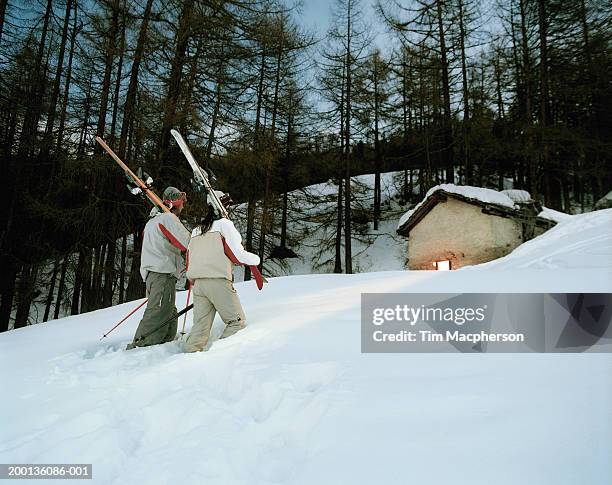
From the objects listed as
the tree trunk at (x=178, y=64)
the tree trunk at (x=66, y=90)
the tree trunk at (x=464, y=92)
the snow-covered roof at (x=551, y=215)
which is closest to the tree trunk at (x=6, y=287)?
the tree trunk at (x=66, y=90)

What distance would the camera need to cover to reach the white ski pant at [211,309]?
3789 millimetres

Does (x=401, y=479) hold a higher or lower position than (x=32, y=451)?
higher

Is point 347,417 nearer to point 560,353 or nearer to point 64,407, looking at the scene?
point 560,353

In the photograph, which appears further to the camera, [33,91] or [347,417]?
[33,91]

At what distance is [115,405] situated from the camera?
2396 millimetres

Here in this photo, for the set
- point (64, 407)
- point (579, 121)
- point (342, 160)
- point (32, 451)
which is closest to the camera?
point (32, 451)

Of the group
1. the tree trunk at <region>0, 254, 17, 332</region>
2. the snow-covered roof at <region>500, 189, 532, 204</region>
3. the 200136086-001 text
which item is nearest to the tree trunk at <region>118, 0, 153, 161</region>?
the tree trunk at <region>0, 254, 17, 332</region>

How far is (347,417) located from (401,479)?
0.45 m

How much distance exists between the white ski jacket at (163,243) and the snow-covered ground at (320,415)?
4.50 ft

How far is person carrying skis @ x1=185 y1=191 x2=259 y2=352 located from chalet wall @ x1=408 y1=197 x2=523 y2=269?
11720 mm

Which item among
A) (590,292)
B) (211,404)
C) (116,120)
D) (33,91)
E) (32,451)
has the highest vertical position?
(33,91)

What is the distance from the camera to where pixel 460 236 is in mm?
14180

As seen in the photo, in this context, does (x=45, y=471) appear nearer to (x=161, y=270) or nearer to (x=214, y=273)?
(x=214, y=273)

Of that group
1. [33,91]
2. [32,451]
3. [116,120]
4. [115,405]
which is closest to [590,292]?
[115,405]
